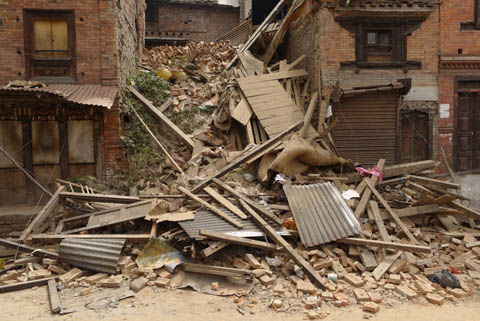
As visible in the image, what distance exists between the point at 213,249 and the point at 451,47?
35.5 ft

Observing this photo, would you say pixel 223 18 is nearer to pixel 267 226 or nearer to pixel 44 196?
pixel 44 196

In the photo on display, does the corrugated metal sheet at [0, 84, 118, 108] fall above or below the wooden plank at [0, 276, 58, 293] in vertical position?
above

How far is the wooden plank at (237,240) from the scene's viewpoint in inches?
253

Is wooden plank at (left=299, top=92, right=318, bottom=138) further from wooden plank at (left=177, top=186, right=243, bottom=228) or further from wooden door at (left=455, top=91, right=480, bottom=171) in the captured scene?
wooden door at (left=455, top=91, right=480, bottom=171)

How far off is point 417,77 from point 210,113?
7.30m

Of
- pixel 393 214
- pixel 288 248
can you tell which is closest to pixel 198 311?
pixel 288 248

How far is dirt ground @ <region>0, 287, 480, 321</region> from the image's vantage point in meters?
5.21

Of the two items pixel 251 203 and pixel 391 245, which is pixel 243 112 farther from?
pixel 391 245

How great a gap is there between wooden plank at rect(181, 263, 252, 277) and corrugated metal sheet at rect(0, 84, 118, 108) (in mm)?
4561

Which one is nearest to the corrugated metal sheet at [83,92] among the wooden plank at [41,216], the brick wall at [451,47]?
the wooden plank at [41,216]

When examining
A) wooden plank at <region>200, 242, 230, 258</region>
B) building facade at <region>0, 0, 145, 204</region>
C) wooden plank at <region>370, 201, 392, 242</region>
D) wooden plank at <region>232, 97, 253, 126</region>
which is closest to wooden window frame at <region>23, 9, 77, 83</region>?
building facade at <region>0, 0, 145, 204</region>

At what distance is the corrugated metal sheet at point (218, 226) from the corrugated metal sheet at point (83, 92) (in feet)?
12.3

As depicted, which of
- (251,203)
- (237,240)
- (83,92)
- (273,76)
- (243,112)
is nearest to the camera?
(237,240)

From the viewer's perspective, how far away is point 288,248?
21.3ft
